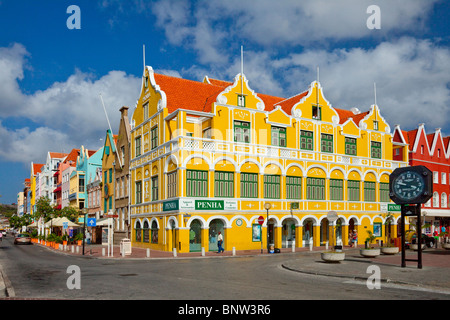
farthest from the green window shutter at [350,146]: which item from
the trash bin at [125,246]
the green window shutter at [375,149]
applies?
the trash bin at [125,246]

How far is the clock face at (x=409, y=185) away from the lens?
2136cm

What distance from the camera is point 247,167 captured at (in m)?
39.1

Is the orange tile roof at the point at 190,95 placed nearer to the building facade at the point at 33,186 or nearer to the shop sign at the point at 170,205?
the shop sign at the point at 170,205

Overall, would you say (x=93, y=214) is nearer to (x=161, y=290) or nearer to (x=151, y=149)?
(x=151, y=149)

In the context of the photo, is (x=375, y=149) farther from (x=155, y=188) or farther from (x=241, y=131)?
(x=155, y=188)

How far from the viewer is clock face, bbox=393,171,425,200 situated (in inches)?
841

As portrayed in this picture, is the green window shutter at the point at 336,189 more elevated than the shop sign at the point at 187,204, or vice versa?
the green window shutter at the point at 336,189

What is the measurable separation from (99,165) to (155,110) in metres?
34.1

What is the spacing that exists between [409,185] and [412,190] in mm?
308

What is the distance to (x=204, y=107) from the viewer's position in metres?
41.2

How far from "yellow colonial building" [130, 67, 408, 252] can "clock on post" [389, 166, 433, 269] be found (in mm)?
14763

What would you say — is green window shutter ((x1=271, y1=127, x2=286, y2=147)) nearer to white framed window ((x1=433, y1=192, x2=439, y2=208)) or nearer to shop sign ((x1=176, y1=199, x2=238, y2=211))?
shop sign ((x1=176, y1=199, x2=238, y2=211))
